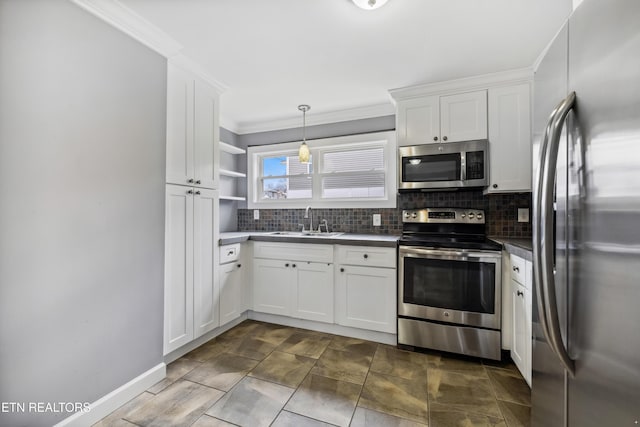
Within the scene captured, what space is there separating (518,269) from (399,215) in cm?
124

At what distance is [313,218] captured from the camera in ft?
11.0

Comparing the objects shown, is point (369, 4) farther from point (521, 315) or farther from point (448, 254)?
point (521, 315)

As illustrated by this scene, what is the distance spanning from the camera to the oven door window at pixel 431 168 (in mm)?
2443

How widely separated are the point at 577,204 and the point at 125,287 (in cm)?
213

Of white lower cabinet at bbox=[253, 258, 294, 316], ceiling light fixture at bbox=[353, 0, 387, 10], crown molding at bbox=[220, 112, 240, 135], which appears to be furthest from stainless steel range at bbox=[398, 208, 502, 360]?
crown molding at bbox=[220, 112, 240, 135]

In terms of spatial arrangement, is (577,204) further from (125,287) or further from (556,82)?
(125,287)

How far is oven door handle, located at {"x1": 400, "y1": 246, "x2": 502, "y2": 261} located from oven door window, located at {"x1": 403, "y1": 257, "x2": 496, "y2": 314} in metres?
0.04

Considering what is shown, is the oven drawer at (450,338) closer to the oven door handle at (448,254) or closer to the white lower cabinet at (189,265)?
the oven door handle at (448,254)

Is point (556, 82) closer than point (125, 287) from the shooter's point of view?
Yes

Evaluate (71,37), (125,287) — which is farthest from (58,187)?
(71,37)

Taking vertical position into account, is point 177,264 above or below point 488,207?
below

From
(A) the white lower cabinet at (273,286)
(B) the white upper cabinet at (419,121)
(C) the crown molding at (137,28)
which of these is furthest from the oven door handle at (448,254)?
(C) the crown molding at (137,28)

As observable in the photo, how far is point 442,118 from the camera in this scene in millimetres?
2490

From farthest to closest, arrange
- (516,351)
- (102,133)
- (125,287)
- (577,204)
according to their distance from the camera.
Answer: (516,351) → (125,287) → (102,133) → (577,204)
